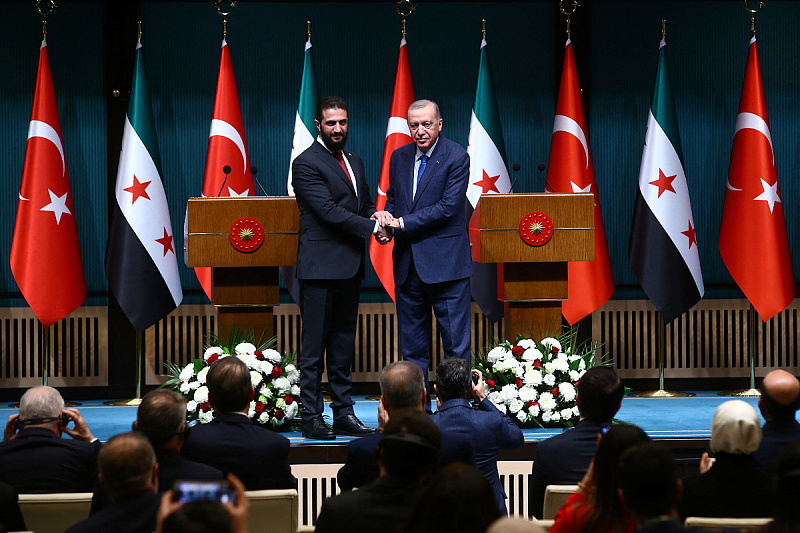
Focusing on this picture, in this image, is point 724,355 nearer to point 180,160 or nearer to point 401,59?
point 401,59

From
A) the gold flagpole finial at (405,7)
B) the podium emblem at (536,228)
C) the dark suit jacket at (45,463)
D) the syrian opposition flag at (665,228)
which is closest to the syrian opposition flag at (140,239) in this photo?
the gold flagpole finial at (405,7)

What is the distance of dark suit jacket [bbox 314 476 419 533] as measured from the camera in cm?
213

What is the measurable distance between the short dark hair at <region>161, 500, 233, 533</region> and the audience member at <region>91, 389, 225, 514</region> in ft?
3.23

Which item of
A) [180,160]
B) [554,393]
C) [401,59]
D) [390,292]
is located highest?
[401,59]

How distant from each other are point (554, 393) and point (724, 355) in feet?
9.29

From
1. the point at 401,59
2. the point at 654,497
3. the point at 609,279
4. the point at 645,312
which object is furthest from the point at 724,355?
the point at 654,497

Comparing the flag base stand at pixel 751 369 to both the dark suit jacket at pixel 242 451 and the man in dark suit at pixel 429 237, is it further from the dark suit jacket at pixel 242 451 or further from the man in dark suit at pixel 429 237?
the dark suit jacket at pixel 242 451

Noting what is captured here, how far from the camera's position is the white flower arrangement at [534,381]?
15.8ft

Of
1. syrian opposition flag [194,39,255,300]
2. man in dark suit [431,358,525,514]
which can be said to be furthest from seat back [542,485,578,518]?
syrian opposition flag [194,39,255,300]

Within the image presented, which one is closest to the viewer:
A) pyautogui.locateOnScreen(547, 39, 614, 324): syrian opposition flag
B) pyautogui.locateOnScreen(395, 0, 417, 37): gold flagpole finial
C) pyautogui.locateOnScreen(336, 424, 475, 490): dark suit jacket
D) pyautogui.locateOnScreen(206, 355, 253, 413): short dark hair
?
pyautogui.locateOnScreen(336, 424, 475, 490): dark suit jacket

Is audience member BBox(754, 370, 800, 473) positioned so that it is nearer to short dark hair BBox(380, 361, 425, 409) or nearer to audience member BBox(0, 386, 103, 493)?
short dark hair BBox(380, 361, 425, 409)

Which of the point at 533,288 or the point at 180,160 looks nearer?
the point at 533,288

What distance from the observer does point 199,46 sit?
7.07 metres

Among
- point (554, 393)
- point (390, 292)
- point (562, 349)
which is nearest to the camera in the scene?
point (554, 393)
